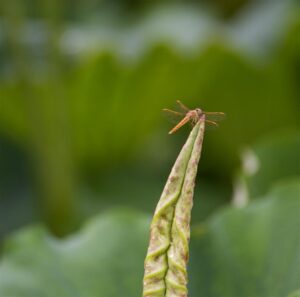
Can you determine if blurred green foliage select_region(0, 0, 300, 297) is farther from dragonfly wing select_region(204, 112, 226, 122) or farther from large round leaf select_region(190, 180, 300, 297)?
dragonfly wing select_region(204, 112, 226, 122)

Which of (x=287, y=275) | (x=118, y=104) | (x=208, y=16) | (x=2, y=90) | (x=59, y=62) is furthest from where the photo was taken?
(x=208, y=16)

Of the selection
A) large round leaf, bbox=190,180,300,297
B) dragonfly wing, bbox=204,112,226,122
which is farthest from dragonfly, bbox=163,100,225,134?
large round leaf, bbox=190,180,300,297

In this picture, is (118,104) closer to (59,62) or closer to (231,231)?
(59,62)

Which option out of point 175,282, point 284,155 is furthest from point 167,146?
point 175,282

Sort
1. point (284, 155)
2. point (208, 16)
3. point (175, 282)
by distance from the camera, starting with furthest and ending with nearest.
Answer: point (208, 16) → point (284, 155) → point (175, 282)

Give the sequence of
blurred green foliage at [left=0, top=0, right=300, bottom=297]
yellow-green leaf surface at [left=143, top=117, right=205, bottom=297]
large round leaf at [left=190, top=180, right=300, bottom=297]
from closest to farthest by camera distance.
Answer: yellow-green leaf surface at [left=143, top=117, right=205, bottom=297] → large round leaf at [left=190, top=180, right=300, bottom=297] → blurred green foliage at [left=0, top=0, right=300, bottom=297]

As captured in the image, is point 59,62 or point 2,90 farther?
point 2,90

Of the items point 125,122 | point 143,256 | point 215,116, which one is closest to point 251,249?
point 143,256

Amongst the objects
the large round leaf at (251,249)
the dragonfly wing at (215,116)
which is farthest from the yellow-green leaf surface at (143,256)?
the dragonfly wing at (215,116)

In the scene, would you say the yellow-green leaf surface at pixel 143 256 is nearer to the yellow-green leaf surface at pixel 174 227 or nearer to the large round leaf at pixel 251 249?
the large round leaf at pixel 251 249
